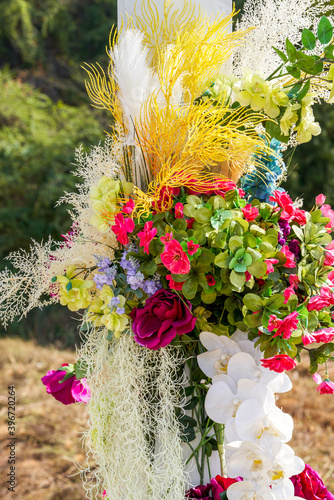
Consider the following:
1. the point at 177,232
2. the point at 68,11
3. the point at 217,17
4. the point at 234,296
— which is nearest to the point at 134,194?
the point at 177,232

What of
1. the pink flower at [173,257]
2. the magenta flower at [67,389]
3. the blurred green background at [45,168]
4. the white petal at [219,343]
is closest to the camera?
the pink flower at [173,257]

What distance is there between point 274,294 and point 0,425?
225 centimetres

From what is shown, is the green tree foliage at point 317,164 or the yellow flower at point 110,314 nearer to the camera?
the yellow flower at point 110,314

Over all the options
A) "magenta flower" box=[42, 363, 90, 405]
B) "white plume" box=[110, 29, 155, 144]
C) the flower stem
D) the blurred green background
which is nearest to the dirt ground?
the blurred green background

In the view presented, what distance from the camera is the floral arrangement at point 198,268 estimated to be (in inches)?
29.1

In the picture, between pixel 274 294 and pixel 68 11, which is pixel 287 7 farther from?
pixel 68 11

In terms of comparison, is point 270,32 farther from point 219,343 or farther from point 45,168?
point 45,168

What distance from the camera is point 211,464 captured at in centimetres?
90

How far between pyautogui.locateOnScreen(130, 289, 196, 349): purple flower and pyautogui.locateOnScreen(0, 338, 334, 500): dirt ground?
1305mm

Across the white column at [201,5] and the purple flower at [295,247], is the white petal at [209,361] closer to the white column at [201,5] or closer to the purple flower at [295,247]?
the purple flower at [295,247]

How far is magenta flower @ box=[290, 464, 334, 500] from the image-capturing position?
874 millimetres

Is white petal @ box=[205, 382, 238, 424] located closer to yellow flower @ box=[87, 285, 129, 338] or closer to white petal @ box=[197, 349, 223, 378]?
white petal @ box=[197, 349, 223, 378]

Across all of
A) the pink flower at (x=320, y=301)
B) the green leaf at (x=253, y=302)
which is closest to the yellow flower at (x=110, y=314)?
the green leaf at (x=253, y=302)

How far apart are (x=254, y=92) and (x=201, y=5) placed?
0.26 m
